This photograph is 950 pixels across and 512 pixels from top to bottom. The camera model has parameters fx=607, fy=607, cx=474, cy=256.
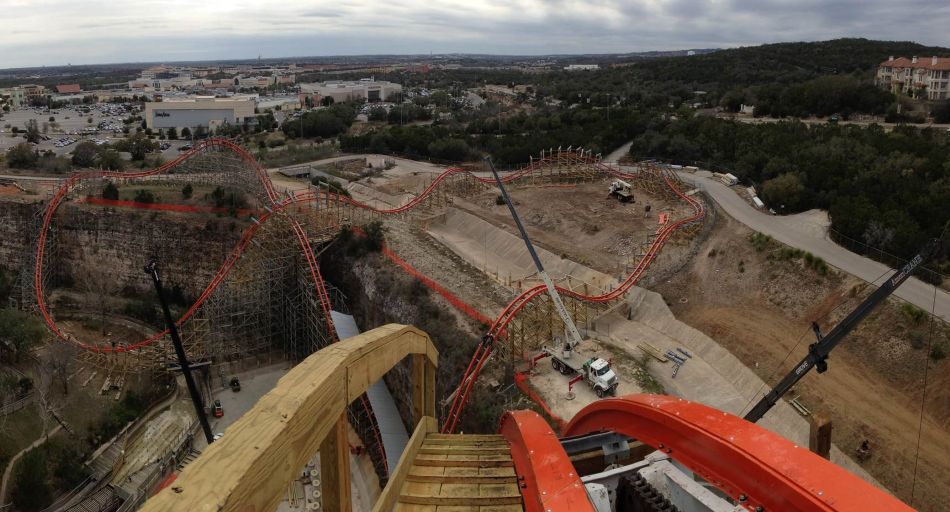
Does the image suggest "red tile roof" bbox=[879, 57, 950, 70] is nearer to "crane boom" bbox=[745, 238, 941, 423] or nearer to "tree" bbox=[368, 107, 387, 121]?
"crane boom" bbox=[745, 238, 941, 423]

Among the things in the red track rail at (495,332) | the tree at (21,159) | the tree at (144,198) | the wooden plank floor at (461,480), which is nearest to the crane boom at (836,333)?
the red track rail at (495,332)

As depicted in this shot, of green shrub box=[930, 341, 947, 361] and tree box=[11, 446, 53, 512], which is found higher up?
green shrub box=[930, 341, 947, 361]

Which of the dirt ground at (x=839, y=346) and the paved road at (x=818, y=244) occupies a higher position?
the paved road at (x=818, y=244)

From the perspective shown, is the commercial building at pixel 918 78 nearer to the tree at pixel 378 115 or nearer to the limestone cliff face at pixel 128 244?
the tree at pixel 378 115

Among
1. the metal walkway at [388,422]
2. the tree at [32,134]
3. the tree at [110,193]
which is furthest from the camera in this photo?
the tree at [32,134]

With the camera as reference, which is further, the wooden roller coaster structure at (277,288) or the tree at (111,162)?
the tree at (111,162)

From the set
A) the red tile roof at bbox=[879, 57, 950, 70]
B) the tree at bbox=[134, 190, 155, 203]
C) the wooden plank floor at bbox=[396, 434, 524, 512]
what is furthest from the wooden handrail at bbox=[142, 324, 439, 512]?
the red tile roof at bbox=[879, 57, 950, 70]

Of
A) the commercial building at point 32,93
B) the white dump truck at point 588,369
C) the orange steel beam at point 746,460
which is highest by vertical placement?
the commercial building at point 32,93

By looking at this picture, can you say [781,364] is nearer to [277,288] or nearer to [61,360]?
[277,288]
